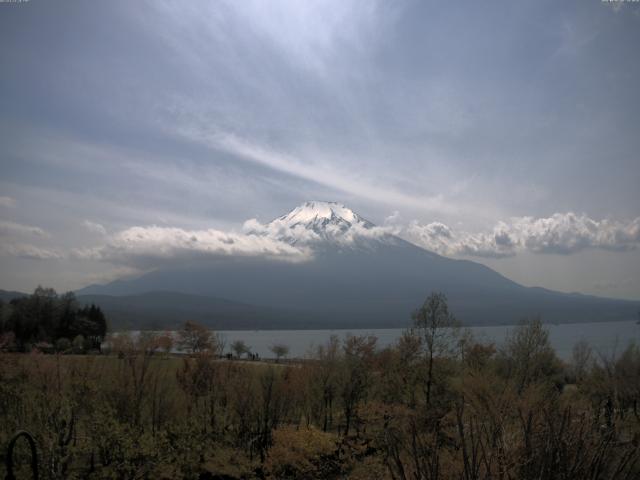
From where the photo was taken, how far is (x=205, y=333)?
89.9 meters

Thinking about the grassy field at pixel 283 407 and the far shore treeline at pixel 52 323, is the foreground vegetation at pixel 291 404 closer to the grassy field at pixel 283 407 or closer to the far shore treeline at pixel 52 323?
the grassy field at pixel 283 407

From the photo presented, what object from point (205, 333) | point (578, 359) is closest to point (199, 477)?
point (578, 359)

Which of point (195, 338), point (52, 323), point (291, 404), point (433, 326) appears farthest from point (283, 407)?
point (52, 323)

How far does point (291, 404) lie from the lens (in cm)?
4444

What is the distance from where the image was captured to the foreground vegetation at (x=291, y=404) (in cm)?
2659

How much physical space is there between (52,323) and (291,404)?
71761mm

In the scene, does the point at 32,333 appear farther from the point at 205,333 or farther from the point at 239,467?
the point at 239,467

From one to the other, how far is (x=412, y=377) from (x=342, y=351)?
49.3ft

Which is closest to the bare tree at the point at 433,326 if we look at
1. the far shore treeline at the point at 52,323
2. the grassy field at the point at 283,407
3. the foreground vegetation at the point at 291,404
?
the foreground vegetation at the point at 291,404

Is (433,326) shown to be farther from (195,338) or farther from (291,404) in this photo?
(195,338)

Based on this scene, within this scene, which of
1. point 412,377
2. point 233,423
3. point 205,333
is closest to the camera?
point 233,423

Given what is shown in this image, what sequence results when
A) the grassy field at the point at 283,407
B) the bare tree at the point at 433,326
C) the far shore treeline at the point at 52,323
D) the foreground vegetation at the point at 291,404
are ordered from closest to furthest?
the grassy field at the point at 283,407
the foreground vegetation at the point at 291,404
the bare tree at the point at 433,326
the far shore treeline at the point at 52,323

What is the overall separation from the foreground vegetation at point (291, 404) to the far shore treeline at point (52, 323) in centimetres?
4387

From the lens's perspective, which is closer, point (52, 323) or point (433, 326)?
point (433, 326)
